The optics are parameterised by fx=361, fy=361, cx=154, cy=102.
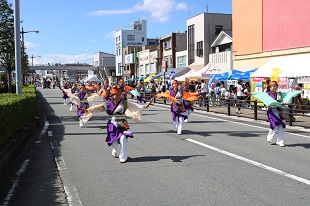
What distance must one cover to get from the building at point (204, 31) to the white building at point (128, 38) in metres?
42.7

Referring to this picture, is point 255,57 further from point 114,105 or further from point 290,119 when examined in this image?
point 114,105

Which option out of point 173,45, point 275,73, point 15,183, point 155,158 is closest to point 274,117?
point 155,158

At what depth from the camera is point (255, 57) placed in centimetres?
2816

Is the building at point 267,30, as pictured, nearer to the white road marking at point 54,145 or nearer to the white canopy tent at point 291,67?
the white canopy tent at point 291,67

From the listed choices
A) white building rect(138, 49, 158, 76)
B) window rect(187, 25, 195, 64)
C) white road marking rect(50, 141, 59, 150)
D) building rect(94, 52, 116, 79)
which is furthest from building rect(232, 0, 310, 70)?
building rect(94, 52, 116, 79)

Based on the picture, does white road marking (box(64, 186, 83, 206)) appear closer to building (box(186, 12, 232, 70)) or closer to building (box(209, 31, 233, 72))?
building (box(209, 31, 233, 72))

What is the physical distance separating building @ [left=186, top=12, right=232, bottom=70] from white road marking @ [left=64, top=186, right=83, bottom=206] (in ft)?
118

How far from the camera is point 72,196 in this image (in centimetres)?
575

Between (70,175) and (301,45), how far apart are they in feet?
66.4

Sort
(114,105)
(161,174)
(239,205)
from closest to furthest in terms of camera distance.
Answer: (239,205), (161,174), (114,105)

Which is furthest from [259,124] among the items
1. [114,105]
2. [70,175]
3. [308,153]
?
[70,175]

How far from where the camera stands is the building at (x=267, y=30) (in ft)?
76.5

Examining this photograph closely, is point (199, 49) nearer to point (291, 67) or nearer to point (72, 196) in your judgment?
point (291, 67)

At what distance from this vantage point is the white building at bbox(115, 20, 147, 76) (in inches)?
3491
